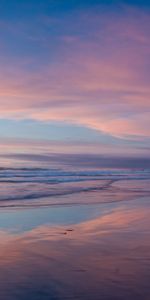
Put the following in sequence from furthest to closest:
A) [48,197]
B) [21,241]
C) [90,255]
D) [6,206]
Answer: [48,197] → [6,206] → [21,241] → [90,255]

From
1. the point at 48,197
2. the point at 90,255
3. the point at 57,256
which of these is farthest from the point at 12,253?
the point at 48,197

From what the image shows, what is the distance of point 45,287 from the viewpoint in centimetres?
474

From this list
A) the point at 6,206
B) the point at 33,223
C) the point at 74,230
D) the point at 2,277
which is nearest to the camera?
the point at 2,277

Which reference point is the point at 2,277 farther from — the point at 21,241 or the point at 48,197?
the point at 48,197

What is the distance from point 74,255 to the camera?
625 centimetres

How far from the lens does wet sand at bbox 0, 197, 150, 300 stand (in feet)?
15.3

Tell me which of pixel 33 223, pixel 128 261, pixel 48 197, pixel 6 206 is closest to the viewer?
pixel 128 261

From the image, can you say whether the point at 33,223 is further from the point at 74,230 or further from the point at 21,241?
the point at 21,241

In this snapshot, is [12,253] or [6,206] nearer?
[12,253]

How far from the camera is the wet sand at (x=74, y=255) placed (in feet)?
15.3

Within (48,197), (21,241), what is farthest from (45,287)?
(48,197)

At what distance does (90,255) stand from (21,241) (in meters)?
1.44

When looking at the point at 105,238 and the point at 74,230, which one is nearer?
the point at 105,238

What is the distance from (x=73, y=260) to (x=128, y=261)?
79cm
